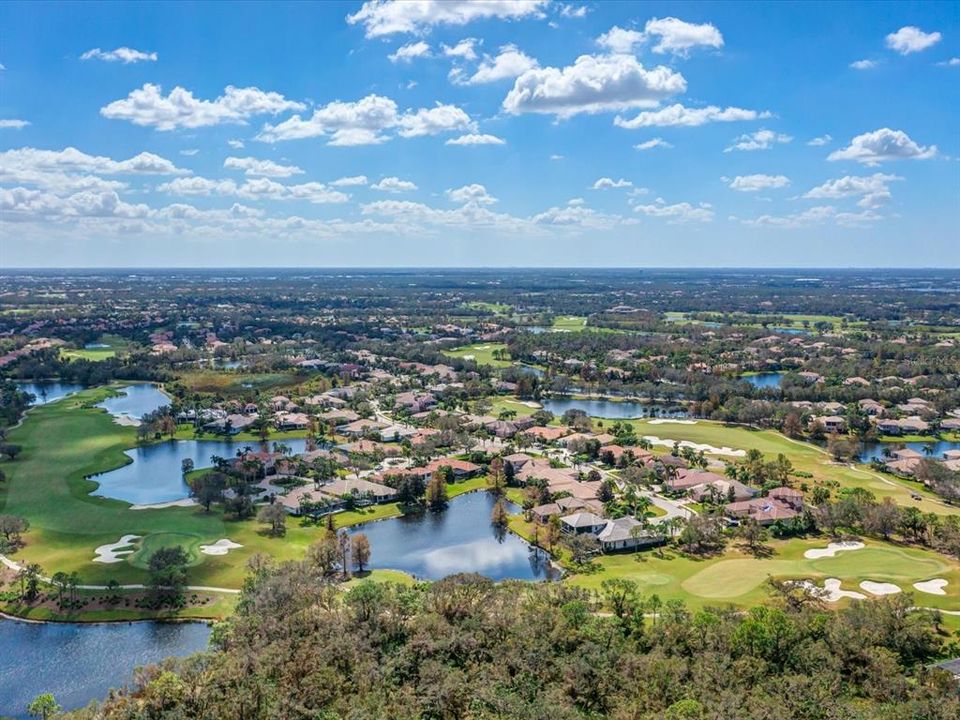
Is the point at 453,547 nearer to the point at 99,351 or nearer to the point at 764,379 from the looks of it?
the point at 764,379

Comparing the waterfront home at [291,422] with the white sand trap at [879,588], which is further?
the waterfront home at [291,422]

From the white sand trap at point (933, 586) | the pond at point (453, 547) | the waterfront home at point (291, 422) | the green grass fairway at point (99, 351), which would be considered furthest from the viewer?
the green grass fairway at point (99, 351)

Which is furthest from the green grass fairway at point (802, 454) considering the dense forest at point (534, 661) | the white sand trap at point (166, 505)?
the white sand trap at point (166, 505)

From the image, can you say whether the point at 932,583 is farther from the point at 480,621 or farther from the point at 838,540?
the point at 480,621

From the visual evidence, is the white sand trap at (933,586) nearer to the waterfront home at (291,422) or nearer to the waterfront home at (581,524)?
the waterfront home at (581,524)

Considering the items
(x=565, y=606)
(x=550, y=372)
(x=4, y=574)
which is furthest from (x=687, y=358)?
(x=4, y=574)
